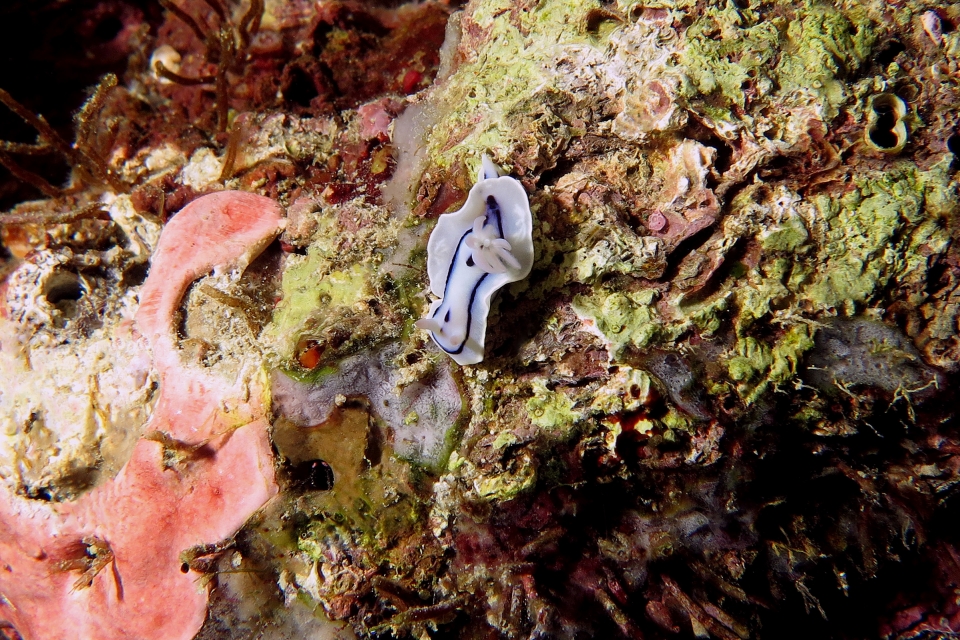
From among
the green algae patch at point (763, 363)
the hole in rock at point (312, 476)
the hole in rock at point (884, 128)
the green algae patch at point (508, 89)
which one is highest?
the green algae patch at point (508, 89)

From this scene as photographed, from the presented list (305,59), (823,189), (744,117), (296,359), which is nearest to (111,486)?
(296,359)

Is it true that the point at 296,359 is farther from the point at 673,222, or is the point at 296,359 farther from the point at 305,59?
the point at 305,59

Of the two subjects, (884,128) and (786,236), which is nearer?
(786,236)

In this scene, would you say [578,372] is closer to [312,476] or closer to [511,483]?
[511,483]

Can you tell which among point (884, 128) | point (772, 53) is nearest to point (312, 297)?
point (772, 53)

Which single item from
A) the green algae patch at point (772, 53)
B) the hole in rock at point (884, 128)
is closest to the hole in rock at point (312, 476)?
the green algae patch at point (772, 53)

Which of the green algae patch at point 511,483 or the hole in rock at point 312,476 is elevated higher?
the hole in rock at point 312,476

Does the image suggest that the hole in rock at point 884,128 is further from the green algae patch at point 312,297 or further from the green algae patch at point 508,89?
the green algae patch at point 312,297
